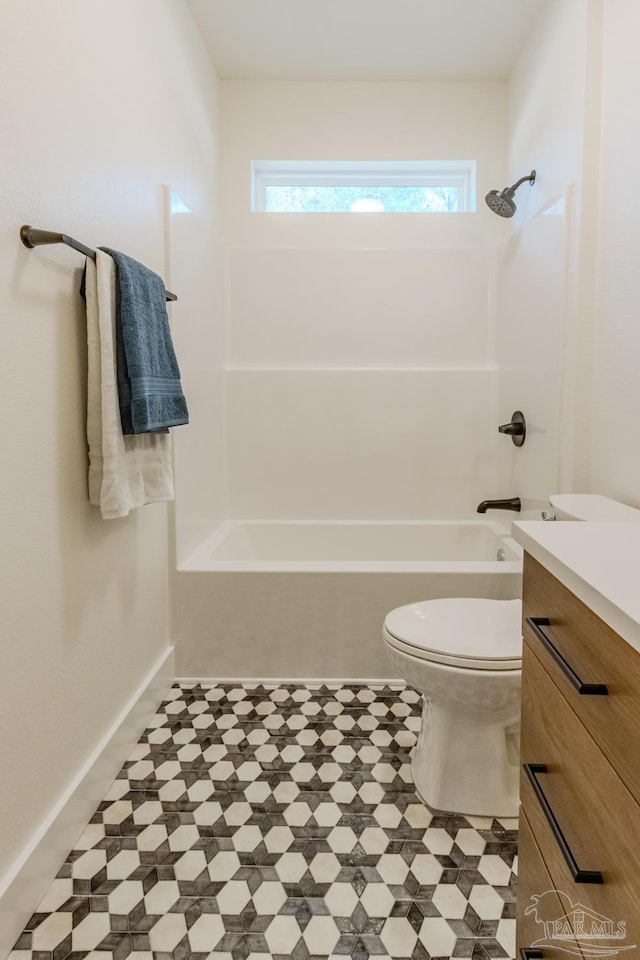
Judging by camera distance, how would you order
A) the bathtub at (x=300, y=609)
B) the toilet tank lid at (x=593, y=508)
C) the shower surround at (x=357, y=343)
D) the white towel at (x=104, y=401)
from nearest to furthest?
the white towel at (x=104, y=401) < the toilet tank lid at (x=593, y=508) < the bathtub at (x=300, y=609) < the shower surround at (x=357, y=343)

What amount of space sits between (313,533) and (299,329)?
3.52 ft

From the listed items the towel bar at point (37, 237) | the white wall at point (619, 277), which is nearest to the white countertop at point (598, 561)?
the white wall at point (619, 277)

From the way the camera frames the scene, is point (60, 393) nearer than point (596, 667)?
No

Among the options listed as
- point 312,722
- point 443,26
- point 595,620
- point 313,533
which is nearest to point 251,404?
point 313,533

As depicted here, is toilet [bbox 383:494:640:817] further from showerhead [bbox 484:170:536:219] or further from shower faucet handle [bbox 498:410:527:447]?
showerhead [bbox 484:170:536:219]

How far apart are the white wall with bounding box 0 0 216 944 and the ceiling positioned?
0.65 meters

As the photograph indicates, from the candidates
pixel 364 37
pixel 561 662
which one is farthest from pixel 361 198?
pixel 561 662

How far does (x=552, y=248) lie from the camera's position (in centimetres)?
210

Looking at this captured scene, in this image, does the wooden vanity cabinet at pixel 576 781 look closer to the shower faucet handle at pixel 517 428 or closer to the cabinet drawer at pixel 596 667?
the cabinet drawer at pixel 596 667

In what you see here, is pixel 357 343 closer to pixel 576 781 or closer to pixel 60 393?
pixel 60 393

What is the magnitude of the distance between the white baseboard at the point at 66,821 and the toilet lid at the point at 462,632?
2.74ft

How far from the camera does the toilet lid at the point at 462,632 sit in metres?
1.39

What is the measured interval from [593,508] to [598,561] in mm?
860

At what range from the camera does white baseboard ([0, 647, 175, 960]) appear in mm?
1106
